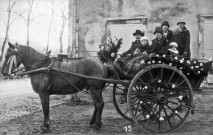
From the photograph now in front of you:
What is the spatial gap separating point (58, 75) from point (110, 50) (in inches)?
50.5

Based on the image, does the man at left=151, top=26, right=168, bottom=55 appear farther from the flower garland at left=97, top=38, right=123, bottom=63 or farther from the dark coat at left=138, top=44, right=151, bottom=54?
the flower garland at left=97, top=38, right=123, bottom=63

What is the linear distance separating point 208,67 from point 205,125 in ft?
5.19

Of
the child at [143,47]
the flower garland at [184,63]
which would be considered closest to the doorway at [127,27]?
the child at [143,47]

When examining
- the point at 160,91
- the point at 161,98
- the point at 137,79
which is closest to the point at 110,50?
the point at 137,79

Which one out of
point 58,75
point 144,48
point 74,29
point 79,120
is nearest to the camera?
point 58,75

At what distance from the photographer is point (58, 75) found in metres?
5.78

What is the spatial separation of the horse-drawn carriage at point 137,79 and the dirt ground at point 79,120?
37cm

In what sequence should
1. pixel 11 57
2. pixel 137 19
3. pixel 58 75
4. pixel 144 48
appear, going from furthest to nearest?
pixel 137 19, pixel 144 48, pixel 58 75, pixel 11 57

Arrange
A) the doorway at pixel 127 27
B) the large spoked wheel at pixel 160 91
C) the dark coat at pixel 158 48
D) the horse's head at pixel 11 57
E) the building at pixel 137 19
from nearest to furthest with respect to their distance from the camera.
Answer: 1. the large spoked wheel at pixel 160 91
2. the horse's head at pixel 11 57
3. the dark coat at pixel 158 48
4. the building at pixel 137 19
5. the doorway at pixel 127 27

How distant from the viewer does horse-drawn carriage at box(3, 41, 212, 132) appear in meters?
5.49

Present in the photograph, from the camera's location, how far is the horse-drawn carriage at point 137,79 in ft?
18.0

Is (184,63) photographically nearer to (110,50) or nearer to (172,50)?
(172,50)

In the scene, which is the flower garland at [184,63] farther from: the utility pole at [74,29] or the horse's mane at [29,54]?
the utility pole at [74,29]

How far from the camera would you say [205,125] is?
20.7 ft
